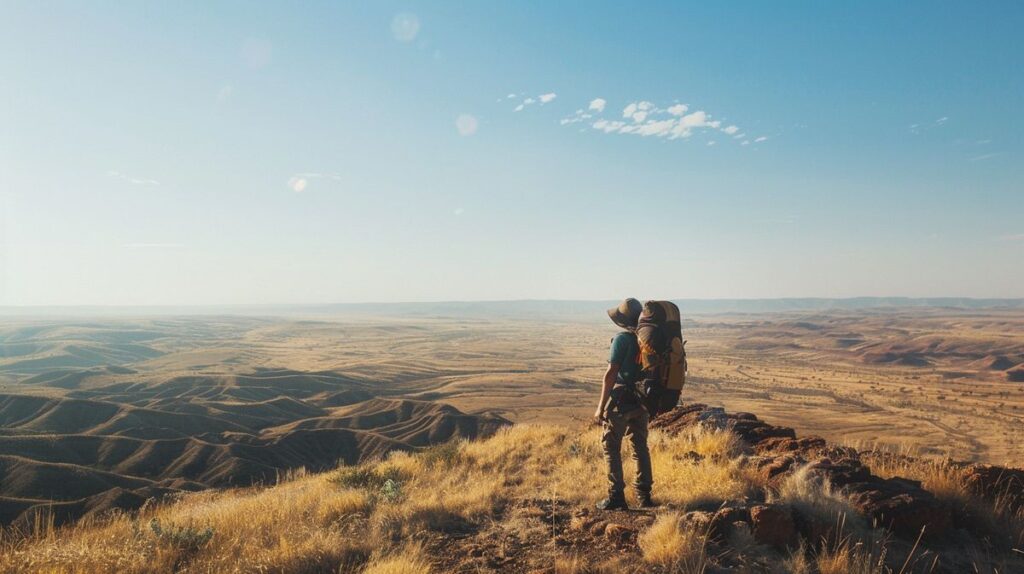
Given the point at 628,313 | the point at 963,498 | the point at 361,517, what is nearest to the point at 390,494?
the point at 361,517

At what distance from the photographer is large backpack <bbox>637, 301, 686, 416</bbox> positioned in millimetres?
5121

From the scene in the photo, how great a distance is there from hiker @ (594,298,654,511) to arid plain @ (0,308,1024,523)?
193 inches

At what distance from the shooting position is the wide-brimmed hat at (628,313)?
5624mm

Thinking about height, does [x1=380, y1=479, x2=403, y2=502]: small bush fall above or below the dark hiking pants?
below

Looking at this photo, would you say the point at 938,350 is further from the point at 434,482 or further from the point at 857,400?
the point at 434,482

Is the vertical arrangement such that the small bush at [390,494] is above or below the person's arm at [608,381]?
below

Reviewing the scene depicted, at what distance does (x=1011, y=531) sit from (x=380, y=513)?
6.25 metres

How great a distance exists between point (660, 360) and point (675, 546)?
1.73 meters

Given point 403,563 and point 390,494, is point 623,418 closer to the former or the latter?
point 403,563

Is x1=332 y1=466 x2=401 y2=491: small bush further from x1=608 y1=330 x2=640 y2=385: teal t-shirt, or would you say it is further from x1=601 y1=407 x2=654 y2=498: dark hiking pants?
x1=608 y1=330 x2=640 y2=385: teal t-shirt

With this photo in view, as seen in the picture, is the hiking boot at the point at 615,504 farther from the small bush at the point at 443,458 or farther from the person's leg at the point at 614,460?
the small bush at the point at 443,458

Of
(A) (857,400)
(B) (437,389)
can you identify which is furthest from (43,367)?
(A) (857,400)

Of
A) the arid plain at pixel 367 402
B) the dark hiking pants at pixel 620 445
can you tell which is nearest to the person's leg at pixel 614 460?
the dark hiking pants at pixel 620 445

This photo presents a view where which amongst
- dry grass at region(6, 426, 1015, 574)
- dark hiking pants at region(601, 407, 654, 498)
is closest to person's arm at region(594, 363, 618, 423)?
dark hiking pants at region(601, 407, 654, 498)
